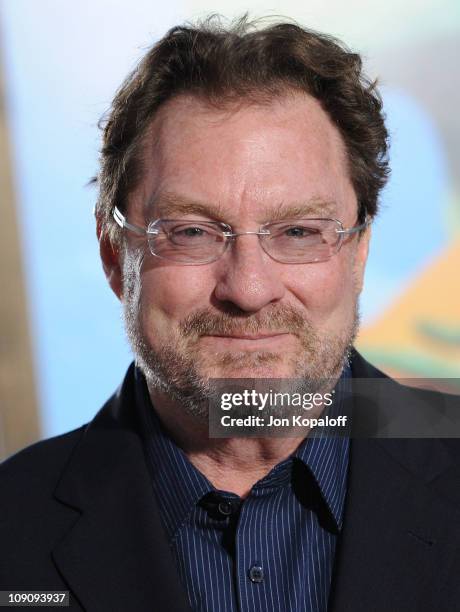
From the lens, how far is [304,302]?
2080 mm

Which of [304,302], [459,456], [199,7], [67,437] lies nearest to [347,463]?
[459,456]

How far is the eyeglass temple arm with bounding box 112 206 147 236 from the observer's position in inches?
87.0

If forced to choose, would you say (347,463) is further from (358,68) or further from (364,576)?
(358,68)

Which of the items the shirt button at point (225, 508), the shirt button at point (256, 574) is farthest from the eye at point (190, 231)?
the shirt button at point (256, 574)

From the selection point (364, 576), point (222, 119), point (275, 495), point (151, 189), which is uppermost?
point (222, 119)

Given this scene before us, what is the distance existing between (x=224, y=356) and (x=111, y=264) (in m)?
0.52

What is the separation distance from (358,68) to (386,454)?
1.04 m

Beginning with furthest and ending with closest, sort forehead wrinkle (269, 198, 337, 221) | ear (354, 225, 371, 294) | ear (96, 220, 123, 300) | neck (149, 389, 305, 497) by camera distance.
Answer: ear (96, 220, 123, 300) < ear (354, 225, 371, 294) < neck (149, 389, 305, 497) < forehead wrinkle (269, 198, 337, 221)

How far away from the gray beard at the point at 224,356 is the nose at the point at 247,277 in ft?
0.15

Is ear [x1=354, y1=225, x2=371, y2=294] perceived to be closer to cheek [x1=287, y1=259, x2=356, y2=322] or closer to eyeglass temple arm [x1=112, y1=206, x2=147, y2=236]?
cheek [x1=287, y1=259, x2=356, y2=322]

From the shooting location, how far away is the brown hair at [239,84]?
85.3 inches

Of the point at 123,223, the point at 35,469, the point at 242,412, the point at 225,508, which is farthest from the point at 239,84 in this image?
the point at 35,469

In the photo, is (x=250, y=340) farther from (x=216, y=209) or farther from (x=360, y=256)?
(x=360, y=256)

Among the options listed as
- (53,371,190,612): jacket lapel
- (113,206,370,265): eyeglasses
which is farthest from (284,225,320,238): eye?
(53,371,190,612): jacket lapel
